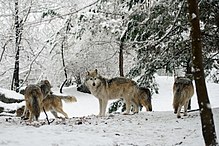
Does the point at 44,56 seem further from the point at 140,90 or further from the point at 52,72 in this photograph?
the point at 140,90

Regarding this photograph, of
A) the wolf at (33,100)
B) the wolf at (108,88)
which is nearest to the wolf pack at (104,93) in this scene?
the wolf at (108,88)

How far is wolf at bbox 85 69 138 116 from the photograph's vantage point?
12555mm

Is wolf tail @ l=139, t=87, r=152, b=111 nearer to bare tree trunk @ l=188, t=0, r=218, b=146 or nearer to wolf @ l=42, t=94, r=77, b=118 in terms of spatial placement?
wolf @ l=42, t=94, r=77, b=118

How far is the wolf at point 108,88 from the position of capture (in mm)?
12555

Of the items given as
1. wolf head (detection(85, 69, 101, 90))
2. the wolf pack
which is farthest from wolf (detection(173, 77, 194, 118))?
wolf head (detection(85, 69, 101, 90))

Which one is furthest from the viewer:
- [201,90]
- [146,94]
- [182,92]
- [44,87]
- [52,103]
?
[146,94]

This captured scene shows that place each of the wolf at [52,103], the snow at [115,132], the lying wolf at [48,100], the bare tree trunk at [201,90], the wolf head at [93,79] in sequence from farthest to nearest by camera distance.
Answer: the wolf at [52,103], the wolf head at [93,79], the lying wolf at [48,100], the snow at [115,132], the bare tree trunk at [201,90]

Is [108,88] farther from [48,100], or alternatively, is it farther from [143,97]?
[48,100]

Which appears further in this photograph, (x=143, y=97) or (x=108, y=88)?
(x=143, y=97)

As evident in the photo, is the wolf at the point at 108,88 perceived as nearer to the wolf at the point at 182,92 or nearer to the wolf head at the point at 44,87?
the wolf head at the point at 44,87

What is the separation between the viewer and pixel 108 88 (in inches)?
498

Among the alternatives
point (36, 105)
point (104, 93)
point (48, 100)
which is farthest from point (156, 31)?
point (48, 100)

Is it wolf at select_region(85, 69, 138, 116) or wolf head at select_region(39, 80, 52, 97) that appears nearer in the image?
wolf head at select_region(39, 80, 52, 97)

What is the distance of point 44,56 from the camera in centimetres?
3108
